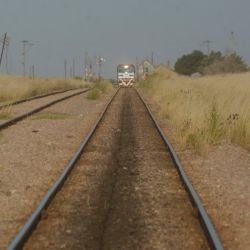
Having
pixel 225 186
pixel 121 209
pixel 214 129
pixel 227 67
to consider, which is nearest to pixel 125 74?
pixel 227 67

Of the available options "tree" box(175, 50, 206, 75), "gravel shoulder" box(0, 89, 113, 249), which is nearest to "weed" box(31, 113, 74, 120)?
"gravel shoulder" box(0, 89, 113, 249)

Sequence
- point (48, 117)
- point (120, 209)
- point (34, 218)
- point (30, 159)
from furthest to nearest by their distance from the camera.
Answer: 1. point (48, 117)
2. point (30, 159)
3. point (120, 209)
4. point (34, 218)

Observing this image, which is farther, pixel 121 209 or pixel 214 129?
pixel 214 129

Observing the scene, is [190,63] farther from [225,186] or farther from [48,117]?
[225,186]

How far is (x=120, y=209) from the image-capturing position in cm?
770

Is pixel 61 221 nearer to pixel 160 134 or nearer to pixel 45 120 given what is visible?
pixel 160 134

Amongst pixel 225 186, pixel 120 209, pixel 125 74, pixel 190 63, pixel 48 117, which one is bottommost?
pixel 190 63

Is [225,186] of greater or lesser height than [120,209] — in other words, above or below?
below

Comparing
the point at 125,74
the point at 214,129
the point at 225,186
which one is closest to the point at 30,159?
the point at 225,186

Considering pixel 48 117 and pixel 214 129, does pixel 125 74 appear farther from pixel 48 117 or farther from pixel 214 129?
pixel 214 129

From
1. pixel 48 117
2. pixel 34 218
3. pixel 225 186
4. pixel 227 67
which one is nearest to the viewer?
pixel 34 218

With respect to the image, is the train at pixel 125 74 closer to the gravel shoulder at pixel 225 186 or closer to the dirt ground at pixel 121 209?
the gravel shoulder at pixel 225 186

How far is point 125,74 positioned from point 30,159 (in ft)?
191

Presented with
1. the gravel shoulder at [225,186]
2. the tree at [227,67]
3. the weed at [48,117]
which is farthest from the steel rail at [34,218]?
A: the tree at [227,67]
